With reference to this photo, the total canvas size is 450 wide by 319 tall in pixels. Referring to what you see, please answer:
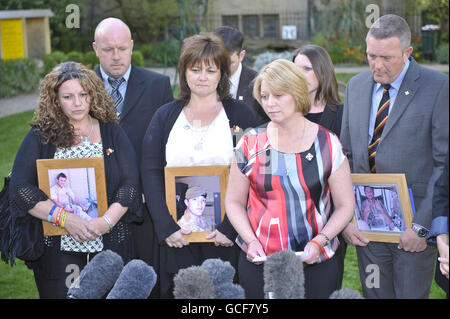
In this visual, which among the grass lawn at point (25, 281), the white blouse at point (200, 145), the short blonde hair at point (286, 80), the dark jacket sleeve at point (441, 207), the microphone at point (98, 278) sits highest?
the short blonde hair at point (286, 80)

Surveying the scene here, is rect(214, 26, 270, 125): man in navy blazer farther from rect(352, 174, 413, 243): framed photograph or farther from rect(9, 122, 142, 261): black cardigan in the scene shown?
rect(352, 174, 413, 243): framed photograph

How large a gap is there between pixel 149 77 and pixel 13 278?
2.72 m

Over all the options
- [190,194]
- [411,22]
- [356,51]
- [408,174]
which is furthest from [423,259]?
[411,22]

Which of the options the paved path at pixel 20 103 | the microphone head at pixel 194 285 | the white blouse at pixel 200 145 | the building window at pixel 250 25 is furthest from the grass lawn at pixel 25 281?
the building window at pixel 250 25

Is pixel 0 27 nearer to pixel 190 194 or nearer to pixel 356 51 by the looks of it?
pixel 356 51

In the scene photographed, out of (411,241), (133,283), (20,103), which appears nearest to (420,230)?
(411,241)

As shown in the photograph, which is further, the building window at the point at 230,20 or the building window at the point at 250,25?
the building window at the point at 250,25

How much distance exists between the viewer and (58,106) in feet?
11.3

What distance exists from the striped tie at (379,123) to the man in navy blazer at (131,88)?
5.01 feet

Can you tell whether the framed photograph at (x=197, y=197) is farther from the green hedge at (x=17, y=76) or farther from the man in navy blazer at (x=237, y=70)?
the green hedge at (x=17, y=76)

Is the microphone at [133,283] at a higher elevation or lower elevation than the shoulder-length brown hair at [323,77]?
lower

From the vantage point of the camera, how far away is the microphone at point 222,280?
2191mm

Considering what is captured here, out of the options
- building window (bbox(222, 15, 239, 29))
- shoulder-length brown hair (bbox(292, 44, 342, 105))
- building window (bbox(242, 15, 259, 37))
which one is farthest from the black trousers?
building window (bbox(242, 15, 259, 37))

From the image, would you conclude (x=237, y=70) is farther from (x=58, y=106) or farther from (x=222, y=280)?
(x=222, y=280)
